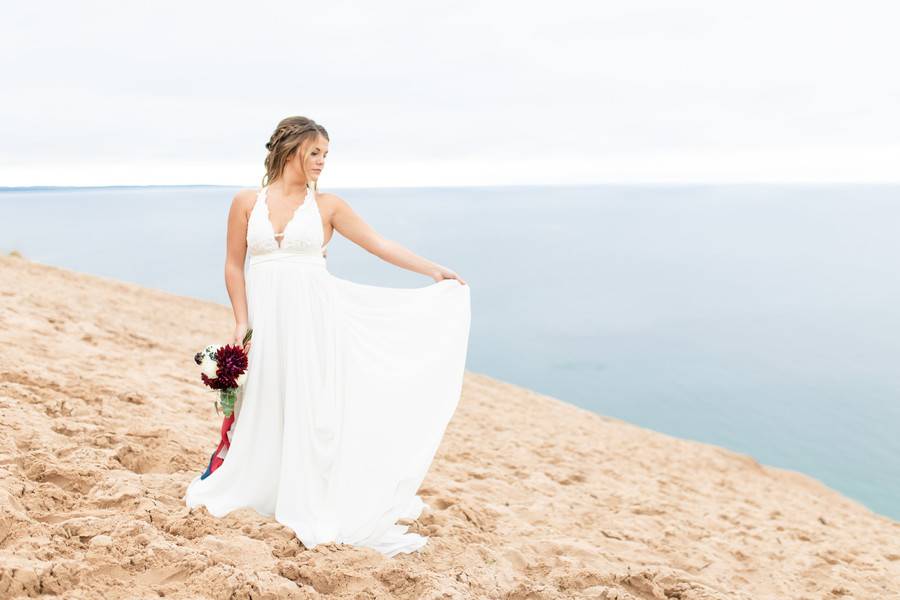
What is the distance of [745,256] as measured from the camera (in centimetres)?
9675

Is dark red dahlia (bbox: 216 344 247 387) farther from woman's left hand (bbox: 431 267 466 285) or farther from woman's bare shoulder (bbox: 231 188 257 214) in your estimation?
woman's left hand (bbox: 431 267 466 285)

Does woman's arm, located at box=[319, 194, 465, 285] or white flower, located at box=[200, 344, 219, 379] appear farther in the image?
woman's arm, located at box=[319, 194, 465, 285]

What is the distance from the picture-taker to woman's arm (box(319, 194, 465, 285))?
3.51 m

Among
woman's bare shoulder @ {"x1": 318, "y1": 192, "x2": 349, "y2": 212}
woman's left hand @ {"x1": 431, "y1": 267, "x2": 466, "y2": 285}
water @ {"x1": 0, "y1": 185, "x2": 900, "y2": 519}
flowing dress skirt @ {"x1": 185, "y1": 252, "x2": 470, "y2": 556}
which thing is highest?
woman's bare shoulder @ {"x1": 318, "y1": 192, "x2": 349, "y2": 212}

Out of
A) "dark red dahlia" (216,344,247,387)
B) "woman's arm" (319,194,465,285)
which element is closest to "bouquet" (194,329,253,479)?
"dark red dahlia" (216,344,247,387)

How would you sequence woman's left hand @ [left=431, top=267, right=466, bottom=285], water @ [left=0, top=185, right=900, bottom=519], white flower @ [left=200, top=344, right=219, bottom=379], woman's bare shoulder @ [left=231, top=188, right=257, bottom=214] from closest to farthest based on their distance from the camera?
white flower @ [left=200, top=344, right=219, bottom=379]
woman's bare shoulder @ [left=231, top=188, right=257, bottom=214]
woman's left hand @ [left=431, top=267, right=466, bottom=285]
water @ [left=0, top=185, right=900, bottom=519]

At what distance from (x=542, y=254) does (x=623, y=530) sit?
306ft

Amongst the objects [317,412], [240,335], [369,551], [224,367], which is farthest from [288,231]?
[369,551]

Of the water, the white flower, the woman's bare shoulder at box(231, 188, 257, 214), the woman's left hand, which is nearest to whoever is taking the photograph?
the white flower

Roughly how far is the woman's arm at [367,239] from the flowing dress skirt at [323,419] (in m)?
0.20

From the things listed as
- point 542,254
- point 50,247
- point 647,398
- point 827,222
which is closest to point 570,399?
point 647,398

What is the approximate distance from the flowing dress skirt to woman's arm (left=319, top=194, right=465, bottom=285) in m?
0.20

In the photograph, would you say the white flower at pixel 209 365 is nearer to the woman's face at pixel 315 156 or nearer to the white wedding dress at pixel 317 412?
the white wedding dress at pixel 317 412

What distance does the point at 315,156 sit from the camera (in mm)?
3363
